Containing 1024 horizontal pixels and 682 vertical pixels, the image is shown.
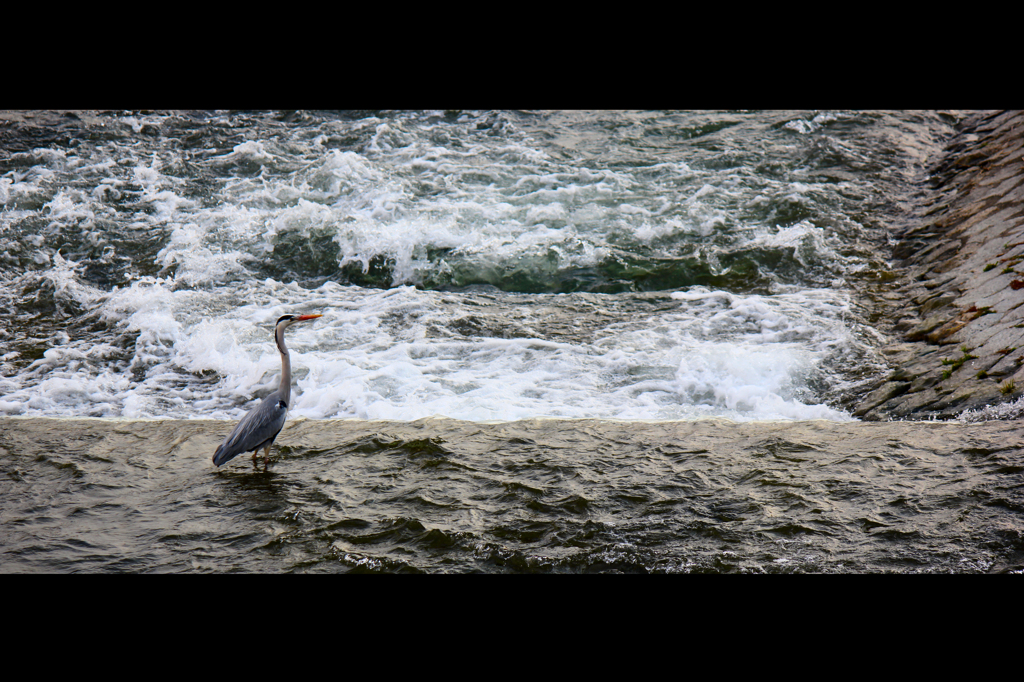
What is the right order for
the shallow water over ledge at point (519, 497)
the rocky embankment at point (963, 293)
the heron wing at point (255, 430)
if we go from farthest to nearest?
the rocky embankment at point (963, 293)
the heron wing at point (255, 430)
the shallow water over ledge at point (519, 497)

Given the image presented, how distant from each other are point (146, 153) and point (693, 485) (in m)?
8.70

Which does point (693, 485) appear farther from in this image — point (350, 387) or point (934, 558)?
point (350, 387)

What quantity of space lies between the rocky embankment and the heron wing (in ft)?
11.8

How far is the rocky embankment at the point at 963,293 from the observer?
4582 mm

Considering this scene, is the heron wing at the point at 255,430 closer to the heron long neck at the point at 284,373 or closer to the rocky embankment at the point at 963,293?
the heron long neck at the point at 284,373

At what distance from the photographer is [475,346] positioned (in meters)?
6.02

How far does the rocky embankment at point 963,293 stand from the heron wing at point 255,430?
11.8 feet

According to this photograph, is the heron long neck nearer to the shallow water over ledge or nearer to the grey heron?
the grey heron

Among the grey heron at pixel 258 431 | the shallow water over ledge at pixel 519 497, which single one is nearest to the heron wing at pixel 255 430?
the grey heron at pixel 258 431

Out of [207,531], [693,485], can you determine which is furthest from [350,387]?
[693,485]

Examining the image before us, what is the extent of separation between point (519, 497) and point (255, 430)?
1.46 m

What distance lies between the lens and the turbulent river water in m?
3.40

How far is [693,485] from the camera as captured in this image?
3719 mm

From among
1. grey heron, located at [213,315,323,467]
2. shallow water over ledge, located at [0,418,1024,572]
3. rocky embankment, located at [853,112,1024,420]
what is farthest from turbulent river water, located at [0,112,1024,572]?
rocky embankment, located at [853,112,1024,420]
